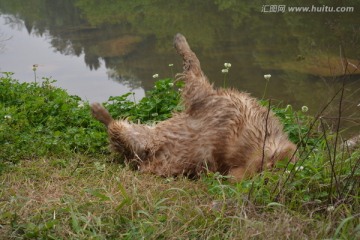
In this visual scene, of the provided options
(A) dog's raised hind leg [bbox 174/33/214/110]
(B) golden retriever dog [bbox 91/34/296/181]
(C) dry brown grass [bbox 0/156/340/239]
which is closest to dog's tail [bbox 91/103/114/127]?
(B) golden retriever dog [bbox 91/34/296/181]

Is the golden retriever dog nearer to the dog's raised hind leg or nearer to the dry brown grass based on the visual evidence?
the dog's raised hind leg

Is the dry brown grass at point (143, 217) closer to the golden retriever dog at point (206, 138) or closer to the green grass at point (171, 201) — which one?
the green grass at point (171, 201)

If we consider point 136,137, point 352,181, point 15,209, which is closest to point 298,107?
point 136,137

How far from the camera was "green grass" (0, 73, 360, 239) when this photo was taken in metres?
3.24

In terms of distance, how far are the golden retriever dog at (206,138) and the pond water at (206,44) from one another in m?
2.50

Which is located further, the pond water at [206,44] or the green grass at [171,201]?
the pond water at [206,44]

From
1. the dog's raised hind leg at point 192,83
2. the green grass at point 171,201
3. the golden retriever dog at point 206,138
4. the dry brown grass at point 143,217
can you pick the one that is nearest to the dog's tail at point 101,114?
the golden retriever dog at point 206,138

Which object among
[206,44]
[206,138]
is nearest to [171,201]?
[206,138]

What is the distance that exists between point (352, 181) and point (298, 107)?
4.78 meters

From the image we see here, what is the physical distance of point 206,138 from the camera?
493cm

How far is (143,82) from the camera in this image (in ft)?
31.8

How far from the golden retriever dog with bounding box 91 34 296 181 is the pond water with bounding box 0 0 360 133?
2503mm

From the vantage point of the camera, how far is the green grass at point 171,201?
324 centimetres

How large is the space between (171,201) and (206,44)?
8.00 m
